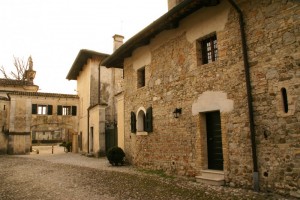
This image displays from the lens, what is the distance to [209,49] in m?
8.40

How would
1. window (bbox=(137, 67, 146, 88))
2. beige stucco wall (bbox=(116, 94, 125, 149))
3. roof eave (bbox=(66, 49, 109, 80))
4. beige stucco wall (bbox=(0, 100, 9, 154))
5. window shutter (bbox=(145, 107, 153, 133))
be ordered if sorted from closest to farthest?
window shutter (bbox=(145, 107, 153, 133)), window (bbox=(137, 67, 146, 88)), beige stucco wall (bbox=(116, 94, 125, 149)), roof eave (bbox=(66, 49, 109, 80)), beige stucco wall (bbox=(0, 100, 9, 154))

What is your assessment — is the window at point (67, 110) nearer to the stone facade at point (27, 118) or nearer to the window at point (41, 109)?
the stone facade at point (27, 118)

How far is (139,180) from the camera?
828 centimetres

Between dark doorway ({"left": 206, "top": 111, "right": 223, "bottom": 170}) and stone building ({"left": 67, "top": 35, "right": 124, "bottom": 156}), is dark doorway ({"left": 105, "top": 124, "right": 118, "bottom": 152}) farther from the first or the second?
dark doorway ({"left": 206, "top": 111, "right": 223, "bottom": 170})

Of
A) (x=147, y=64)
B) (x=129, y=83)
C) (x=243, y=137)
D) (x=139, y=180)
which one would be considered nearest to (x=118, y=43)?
(x=129, y=83)

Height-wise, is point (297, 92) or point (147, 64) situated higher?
point (147, 64)

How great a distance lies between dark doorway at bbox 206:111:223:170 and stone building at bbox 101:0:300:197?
31 millimetres

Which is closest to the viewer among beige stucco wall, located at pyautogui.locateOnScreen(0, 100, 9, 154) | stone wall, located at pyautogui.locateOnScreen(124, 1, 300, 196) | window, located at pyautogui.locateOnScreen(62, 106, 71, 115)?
stone wall, located at pyautogui.locateOnScreen(124, 1, 300, 196)

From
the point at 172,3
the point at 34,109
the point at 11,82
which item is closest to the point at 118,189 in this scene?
the point at 172,3

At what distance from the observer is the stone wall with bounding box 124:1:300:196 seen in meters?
5.90

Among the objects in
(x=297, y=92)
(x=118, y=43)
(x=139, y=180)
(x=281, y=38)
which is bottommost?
(x=139, y=180)

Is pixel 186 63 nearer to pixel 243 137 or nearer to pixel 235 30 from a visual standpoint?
pixel 235 30

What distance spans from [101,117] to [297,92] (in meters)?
14.5

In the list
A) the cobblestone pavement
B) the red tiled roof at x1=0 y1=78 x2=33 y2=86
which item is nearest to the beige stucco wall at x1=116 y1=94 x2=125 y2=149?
the cobblestone pavement
